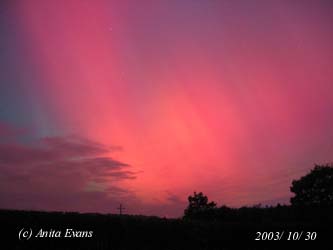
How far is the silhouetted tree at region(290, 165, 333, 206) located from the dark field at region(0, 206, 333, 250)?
3222 centimetres

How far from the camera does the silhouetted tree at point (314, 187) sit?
65.1 metres

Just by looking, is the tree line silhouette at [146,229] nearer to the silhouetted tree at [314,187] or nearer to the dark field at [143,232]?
the dark field at [143,232]

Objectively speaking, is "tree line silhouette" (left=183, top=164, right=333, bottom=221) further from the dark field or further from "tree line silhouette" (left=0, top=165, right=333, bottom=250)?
the dark field

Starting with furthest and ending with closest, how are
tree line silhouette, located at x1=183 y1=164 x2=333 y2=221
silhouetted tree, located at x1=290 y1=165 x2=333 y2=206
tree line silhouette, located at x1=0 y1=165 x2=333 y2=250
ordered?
silhouetted tree, located at x1=290 y1=165 x2=333 y2=206 < tree line silhouette, located at x1=183 y1=164 x2=333 y2=221 < tree line silhouette, located at x1=0 y1=165 x2=333 y2=250

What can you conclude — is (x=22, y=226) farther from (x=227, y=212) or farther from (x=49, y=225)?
(x=227, y=212)

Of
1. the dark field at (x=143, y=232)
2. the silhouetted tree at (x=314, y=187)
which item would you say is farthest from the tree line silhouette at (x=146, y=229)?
the silhouetted tree at (x=314, y=187)

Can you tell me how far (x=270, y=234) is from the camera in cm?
3234

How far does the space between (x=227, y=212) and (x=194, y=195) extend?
31.1 meters

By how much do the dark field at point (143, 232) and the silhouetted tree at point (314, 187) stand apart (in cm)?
3222

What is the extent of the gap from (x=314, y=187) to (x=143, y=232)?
148 feet

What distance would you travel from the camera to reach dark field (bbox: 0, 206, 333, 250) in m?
25.6

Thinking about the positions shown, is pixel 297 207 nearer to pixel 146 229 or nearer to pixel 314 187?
pixel 146 229

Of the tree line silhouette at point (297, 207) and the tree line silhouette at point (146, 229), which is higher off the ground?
the tree line silhouette at point (297, 207)

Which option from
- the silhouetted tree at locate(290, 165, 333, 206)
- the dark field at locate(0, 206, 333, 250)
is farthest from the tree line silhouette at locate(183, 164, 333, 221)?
the dark field at locate(0, 206, 333, 250)
